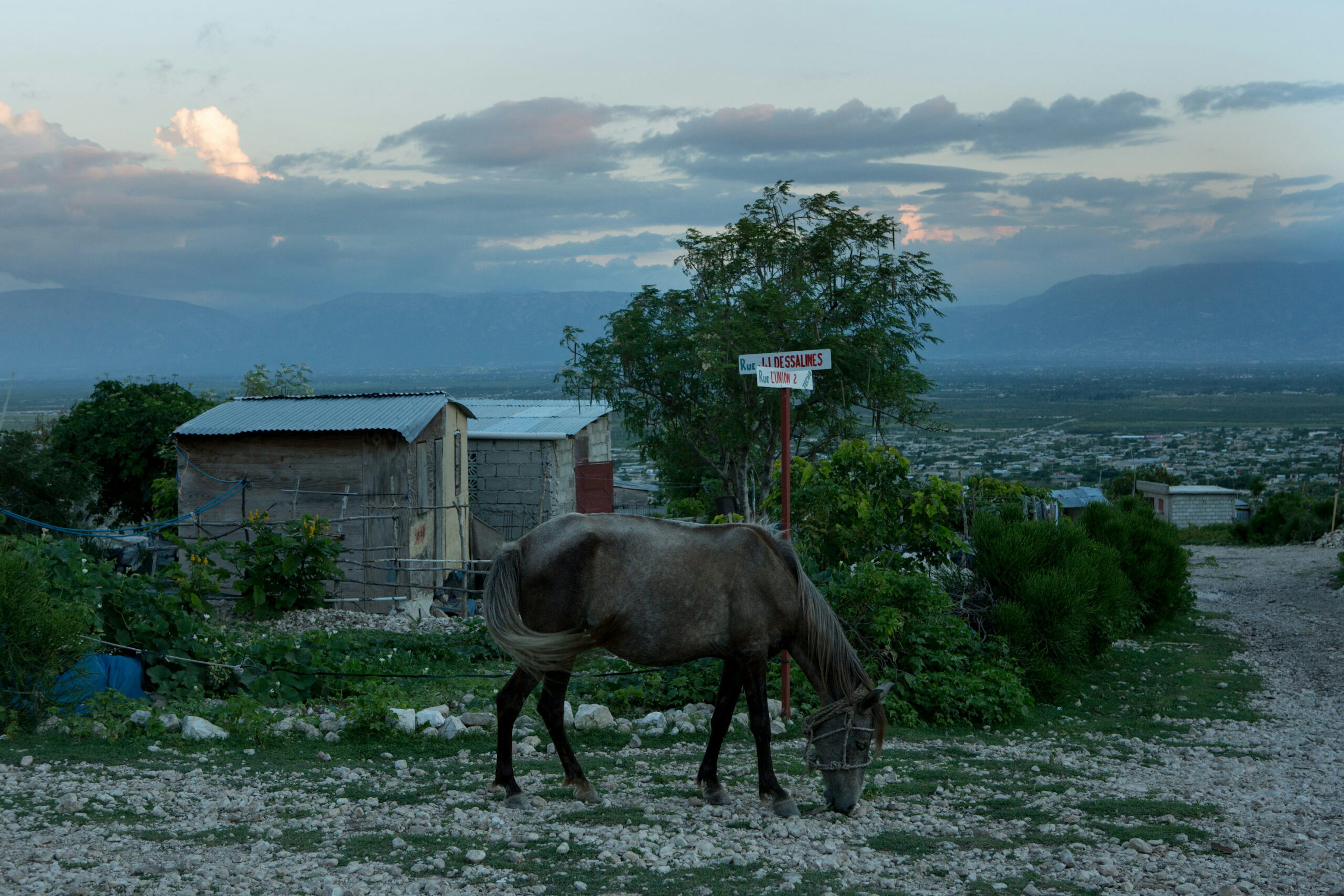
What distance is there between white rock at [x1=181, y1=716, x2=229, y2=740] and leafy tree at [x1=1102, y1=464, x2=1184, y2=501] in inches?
1615

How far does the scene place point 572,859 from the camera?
15.9 ft

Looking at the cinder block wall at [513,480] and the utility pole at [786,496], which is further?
the cinder block wall at [513,480]

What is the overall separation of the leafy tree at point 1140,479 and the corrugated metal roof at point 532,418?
976 inches

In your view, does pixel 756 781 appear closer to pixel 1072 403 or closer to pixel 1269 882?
pixel 1269 882

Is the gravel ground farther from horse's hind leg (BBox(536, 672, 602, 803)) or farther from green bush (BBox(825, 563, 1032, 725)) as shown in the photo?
green bush (BBox(825, 563, 1032, 725))

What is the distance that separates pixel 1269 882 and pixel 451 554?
16286mm

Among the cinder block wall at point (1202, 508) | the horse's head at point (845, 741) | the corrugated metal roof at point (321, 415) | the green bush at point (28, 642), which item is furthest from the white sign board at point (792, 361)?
the cinder block wall at point (1202, 508)

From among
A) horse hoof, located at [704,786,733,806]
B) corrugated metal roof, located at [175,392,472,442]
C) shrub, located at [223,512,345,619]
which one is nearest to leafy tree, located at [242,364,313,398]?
corrugated metal roof, located at [175,392,472,442]

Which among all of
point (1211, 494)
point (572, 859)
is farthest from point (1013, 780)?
point (1211, 494)

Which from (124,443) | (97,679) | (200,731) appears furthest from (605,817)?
(124,443)

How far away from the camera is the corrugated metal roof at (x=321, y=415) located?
16344 mm

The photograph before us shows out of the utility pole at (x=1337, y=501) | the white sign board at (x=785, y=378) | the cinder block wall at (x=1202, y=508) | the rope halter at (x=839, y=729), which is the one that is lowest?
the cinder block wall at (x=1202, y=508)

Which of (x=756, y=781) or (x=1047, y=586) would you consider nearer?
(x=756, y=781)

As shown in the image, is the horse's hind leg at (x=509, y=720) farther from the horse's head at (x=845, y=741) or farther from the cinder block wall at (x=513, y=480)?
the cinder block wall at (x=513, y=480)
